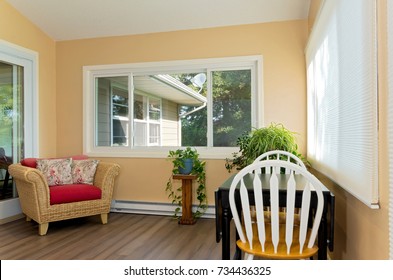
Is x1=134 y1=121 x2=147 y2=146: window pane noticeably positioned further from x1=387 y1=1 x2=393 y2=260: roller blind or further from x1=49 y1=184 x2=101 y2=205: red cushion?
x1=387 y1=1 x2=393 y2=260: roller blind

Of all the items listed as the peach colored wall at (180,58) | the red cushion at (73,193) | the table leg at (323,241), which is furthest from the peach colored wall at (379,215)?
the red cushion at (73,193)

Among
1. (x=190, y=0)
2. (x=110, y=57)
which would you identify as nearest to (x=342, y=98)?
(x=190, y=0)

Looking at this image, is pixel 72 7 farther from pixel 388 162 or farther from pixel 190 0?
pixel 388 162

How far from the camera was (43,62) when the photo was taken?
4.26 meters

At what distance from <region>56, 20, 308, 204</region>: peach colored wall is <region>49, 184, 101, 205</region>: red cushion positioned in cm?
72

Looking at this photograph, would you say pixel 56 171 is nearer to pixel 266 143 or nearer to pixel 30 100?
pixel 30 100

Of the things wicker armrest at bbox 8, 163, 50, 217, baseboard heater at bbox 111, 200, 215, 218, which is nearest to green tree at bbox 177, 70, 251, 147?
baseboard heater at bbox 111, 200, 215, 218

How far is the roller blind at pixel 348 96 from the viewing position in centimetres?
134

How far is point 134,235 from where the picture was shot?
3180mm

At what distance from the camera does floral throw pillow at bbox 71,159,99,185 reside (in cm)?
370

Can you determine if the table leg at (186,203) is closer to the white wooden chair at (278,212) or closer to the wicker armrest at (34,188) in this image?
the wicker armrest at (34,188)

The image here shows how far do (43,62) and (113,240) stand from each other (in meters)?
2.83

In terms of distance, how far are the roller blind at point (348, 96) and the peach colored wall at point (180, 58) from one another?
86cm

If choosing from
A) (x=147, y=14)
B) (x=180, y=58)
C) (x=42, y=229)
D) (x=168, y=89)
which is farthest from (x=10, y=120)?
(x=180, y=58)
